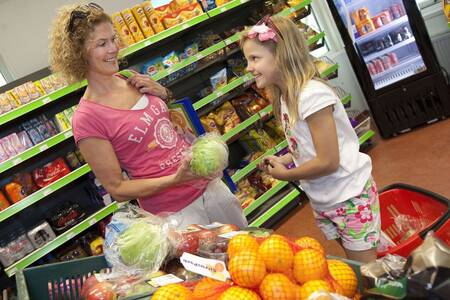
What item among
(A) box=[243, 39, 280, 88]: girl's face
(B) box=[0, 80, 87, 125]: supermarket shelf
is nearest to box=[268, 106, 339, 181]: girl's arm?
(A) box=[243, 39, 280, 88]: girl's face

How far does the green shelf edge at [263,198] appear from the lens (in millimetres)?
4324

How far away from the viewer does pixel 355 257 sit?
221 cm

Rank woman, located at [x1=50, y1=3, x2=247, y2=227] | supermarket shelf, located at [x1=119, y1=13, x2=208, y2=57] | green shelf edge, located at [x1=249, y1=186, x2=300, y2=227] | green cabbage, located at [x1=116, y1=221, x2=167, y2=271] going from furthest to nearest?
green shelf edge, located at [x1=249, y1=186, x2=300, y2=227], supermarket shelf, located at [x1=119, y1=13, x2=208, y2=57], woman, located at [x1=50, y1=3, x2=247, y2=227], green cabbage, located at [x1=116, y1=221, x2=167, y2=271]

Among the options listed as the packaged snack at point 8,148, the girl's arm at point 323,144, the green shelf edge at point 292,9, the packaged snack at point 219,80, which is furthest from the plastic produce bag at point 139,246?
the green shelf edge at point 292,9

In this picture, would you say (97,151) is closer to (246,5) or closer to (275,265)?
(275,265)

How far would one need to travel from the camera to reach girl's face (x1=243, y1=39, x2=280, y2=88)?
207 cm

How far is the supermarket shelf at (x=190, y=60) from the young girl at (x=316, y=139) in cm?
183

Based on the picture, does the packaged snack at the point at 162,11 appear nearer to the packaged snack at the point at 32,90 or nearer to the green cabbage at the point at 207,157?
the packaged snack at the point at 32,90

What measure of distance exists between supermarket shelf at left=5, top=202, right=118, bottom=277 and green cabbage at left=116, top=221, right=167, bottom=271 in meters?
2.02

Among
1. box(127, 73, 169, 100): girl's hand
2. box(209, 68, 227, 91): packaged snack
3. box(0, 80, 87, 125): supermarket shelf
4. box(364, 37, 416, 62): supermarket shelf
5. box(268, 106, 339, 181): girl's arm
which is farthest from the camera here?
box(364, 37, 416, 62): supermarket shelf

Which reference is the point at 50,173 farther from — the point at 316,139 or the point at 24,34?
the point at 316,139

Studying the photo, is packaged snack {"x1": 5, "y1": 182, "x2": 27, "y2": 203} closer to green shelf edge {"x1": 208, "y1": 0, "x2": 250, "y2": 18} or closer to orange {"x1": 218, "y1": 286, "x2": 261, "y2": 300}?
green shelf edge {"x1": 208, "y1": 0, "x2": 250, "y2": 18}

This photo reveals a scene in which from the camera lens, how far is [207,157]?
1.95 m

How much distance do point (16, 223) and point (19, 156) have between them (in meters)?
0.83
